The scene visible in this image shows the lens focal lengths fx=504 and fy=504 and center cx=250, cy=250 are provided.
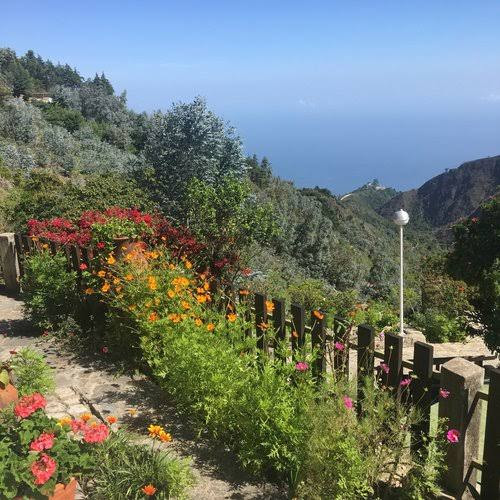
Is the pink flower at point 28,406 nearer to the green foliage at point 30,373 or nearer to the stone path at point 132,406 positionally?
the stone path at point 132,406

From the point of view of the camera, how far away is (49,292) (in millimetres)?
5613

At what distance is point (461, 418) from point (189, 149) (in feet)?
47.2

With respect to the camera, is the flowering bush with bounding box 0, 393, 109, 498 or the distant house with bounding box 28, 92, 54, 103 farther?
→ the distant house with bounding box 28, 92, 54, 103

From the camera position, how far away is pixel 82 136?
1754 inches

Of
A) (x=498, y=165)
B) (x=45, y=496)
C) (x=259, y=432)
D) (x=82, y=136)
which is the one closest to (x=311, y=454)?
(x=259, y=432)

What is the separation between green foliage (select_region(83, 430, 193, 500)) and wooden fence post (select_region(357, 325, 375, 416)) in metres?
1.30

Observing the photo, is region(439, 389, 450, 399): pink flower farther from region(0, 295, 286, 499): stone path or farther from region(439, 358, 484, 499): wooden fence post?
region(0, 295, 286, 499): stone path

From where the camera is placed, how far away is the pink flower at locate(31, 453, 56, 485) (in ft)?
A: 7.36

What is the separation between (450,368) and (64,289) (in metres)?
4.21

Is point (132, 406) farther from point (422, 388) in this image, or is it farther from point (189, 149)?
point (189, 149)

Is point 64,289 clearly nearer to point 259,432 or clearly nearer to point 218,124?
point 259,432

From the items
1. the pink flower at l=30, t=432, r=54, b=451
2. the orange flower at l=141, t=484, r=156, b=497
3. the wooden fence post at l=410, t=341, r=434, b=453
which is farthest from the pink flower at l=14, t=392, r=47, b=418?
the wooden fence post at l=410, t=341, r=434, b=453

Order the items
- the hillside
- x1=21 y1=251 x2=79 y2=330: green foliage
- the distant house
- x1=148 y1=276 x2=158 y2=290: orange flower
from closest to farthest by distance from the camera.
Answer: x1=148 y1=276 x2=158 y2=290: orange flower → x1=21 y1=251 x2=79 y2=330: green foliage → the distant house → the hillside

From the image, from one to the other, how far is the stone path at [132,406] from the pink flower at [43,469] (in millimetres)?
937
